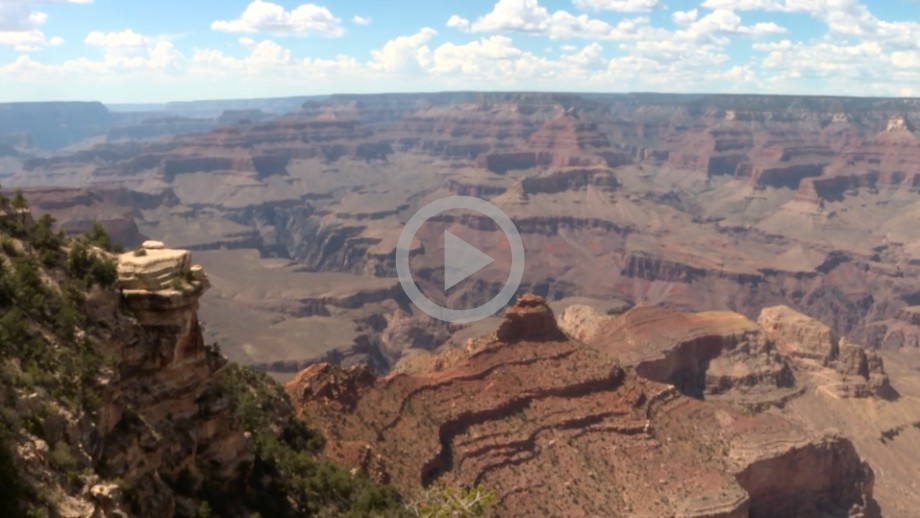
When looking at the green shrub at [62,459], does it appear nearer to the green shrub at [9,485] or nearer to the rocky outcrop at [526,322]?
the green shrub at [9,485]

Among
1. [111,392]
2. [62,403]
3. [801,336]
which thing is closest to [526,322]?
[111,392]

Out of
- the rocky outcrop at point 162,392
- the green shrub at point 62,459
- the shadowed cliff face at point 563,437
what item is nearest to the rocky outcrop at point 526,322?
the shadowed cliff face at point 563,437

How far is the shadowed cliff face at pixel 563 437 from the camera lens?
48344 millimetres

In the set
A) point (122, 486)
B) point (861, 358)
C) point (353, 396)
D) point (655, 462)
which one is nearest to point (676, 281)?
point (861, 358)

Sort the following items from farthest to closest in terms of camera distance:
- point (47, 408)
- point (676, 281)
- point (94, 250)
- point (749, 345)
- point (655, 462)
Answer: point (676, 281) → point (749, 345) → point (655, 462) → point (94, 250) → point (47, 408)

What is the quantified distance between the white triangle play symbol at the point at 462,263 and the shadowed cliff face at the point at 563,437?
103822 mm

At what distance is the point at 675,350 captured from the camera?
80188 millimetres

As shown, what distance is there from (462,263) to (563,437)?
13309 centimetres

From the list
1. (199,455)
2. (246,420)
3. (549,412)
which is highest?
(199,455)

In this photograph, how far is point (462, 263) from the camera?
18662cm

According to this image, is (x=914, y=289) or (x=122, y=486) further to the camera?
(x=914, y=289)

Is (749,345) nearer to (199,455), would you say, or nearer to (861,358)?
(861,358)

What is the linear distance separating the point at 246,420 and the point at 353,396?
18086mm

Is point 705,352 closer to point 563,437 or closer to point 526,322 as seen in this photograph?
point 526,322
